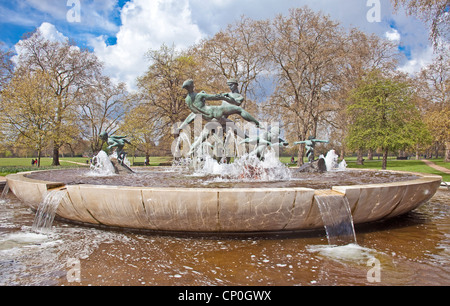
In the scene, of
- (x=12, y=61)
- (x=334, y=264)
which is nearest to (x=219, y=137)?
(x=334, y=264)

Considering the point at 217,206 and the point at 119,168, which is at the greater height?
the point at 119,168

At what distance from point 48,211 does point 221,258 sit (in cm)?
318

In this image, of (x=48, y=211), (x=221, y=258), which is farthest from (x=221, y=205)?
(x=48, y=211)

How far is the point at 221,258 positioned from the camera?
3.21 m

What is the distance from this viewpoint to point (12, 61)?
1110 inches

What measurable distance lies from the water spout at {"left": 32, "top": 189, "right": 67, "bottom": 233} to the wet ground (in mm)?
135

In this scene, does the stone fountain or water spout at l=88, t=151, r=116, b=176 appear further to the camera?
water spout at l=88, t=151, r=116, b=176

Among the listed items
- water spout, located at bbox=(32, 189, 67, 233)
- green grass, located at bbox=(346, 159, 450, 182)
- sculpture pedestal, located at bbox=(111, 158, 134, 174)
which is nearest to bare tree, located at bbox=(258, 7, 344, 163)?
green grass, located at bbox=(346, 159, 450, 182)

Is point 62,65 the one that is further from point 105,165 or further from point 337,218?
point 337,218

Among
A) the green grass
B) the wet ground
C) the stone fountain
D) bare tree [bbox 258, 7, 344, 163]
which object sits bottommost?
the wet ground

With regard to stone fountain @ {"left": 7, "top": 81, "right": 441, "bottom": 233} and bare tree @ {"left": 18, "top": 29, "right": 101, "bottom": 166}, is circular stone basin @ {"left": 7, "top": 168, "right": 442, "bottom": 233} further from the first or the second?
bare tree @ {"left": 18, "top": 29, "right": 101, "bottom": 166}

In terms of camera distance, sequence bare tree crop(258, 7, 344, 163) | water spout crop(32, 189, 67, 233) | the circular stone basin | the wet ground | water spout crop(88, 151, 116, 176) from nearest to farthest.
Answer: the wet ground < the circular stone basin < water spout crop(32, 189, 67, 233) < water spout crop(88, 151, 116, 176) < bare tree crop(258, 7, 344, 163)

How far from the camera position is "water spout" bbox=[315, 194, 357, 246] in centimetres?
377

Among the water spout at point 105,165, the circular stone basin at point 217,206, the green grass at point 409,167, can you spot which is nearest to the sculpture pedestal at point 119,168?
the water spout at point 105,165
